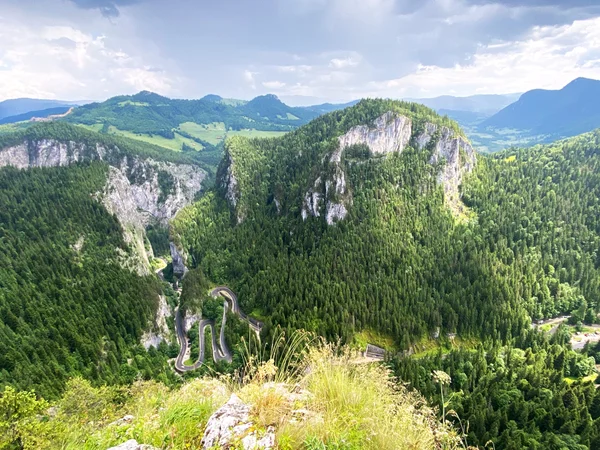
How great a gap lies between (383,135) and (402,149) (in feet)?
41.7

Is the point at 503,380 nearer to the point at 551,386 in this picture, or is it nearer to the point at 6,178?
the point at 551,386

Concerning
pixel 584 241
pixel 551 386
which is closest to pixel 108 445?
pixel 551 386

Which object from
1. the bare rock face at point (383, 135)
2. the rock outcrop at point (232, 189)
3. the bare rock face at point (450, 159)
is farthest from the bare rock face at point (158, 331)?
the bare rock face at point (450, 159)

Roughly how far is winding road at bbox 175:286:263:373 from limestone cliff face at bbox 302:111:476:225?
50181 mm

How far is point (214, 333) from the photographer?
4038 inches

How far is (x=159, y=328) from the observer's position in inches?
3954

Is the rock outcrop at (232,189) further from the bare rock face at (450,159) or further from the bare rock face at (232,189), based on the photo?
the bare rock face at (450,159)

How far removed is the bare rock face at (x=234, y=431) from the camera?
8.91 m

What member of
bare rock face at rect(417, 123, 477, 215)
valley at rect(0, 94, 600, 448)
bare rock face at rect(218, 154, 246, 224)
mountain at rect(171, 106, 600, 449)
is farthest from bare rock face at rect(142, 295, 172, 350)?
bare rock face at rect(417, 123, 477, 215)

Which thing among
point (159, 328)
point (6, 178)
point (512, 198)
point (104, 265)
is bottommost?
point (159, 328)

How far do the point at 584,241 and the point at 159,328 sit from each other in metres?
164

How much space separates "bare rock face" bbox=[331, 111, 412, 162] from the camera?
557ft

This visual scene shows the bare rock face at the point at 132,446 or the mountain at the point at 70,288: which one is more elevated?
the bare rock face at the point at 132,446

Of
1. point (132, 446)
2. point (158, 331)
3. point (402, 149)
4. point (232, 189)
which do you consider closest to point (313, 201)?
point (232, 189)
